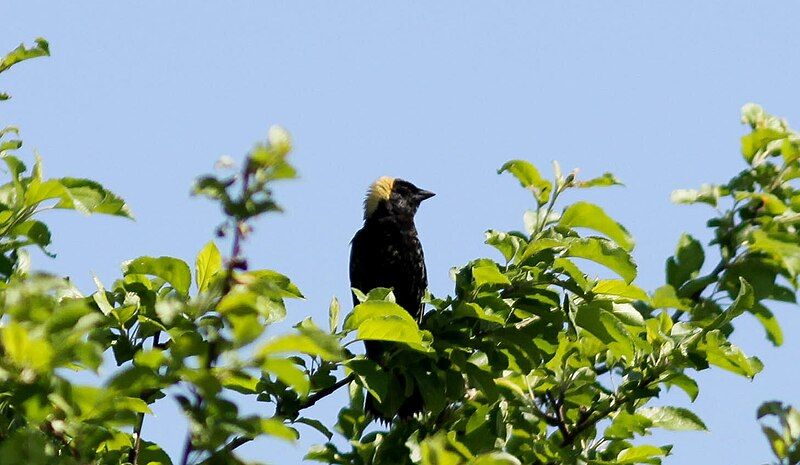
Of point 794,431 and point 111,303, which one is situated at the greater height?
point 111,303

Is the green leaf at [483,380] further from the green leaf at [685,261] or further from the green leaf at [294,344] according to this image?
the green leaf at [294,344]

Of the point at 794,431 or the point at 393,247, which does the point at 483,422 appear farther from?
the point at 393,247

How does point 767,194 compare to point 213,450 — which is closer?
point 213,450

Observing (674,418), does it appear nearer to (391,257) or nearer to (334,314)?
(334,314)

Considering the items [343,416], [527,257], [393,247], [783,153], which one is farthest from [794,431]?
[393,247]

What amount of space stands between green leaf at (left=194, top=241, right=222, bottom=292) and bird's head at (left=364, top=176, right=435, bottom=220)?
359 cm

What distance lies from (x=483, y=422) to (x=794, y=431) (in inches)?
47.6

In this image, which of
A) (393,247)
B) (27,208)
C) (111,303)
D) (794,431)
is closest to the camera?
(794,431)

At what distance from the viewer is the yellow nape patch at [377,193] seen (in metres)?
6.69

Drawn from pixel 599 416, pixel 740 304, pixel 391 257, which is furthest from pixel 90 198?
pixel 391 257

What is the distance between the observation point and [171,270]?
2.90m

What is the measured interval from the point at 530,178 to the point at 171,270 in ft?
3.18

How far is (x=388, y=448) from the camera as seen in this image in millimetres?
3301

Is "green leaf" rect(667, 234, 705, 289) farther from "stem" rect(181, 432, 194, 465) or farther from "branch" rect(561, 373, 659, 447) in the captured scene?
"stem" rect(181, 432, 194, 465)
